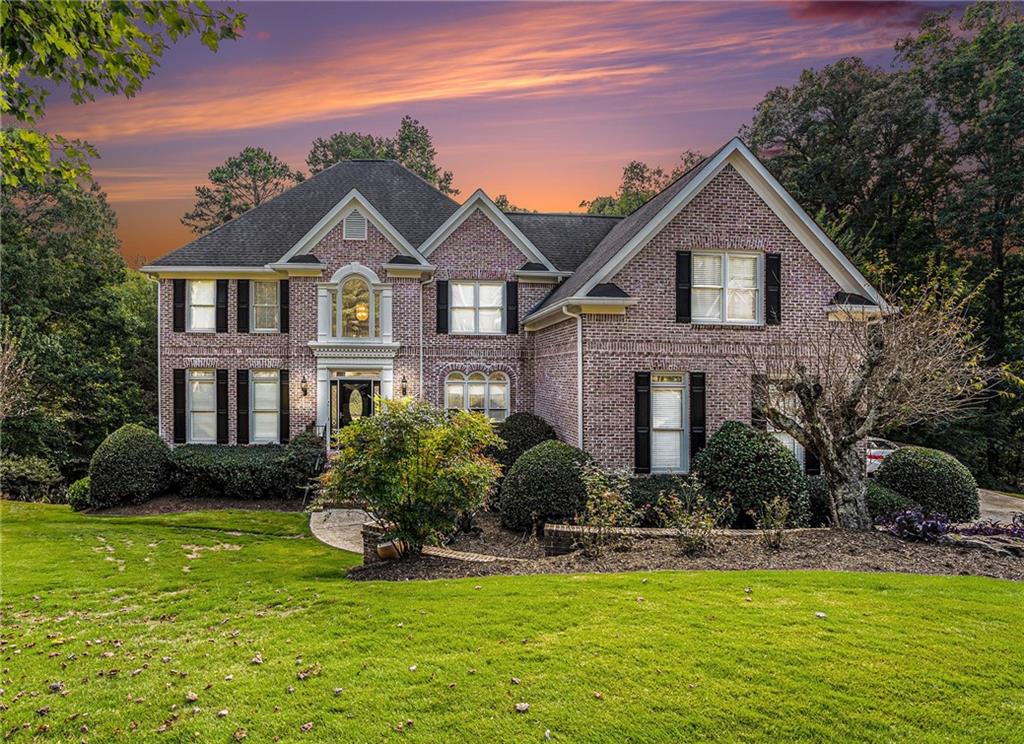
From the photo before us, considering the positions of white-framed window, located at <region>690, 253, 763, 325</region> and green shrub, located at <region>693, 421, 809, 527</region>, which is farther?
white-framed window, located at <region>690, 253, 763, 325</region>

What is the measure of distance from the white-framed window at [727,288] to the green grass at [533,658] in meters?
7.77

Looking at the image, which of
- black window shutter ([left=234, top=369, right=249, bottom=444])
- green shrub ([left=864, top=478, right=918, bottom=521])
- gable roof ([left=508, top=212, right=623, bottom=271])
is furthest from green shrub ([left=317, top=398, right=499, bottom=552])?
gable roof ([left=508, top=212, right=623, bottom=271])

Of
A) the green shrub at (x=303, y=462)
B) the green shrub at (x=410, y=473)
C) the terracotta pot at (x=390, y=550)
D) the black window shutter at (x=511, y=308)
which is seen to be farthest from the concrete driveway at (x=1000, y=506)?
the green shrub at (x=303, y=462)

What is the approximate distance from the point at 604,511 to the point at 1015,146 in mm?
26805

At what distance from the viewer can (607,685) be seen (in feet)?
15.2

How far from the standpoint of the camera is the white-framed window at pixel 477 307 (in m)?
18.1

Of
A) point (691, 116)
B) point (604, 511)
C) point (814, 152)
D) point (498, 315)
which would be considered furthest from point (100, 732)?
point (814, 152)

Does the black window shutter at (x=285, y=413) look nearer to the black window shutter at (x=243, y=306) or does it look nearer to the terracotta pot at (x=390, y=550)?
the black window shutter at (x=243, y=306)

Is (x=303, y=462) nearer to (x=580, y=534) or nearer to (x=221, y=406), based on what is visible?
(x=221, y=406)

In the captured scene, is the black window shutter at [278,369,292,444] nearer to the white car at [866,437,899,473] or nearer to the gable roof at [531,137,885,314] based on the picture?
the gable roof at [531,137,885,314]

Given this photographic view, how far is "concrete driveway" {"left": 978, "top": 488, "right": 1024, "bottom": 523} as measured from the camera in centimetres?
1440

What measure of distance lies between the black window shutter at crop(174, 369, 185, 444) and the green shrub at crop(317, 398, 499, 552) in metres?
11.7

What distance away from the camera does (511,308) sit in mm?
18094

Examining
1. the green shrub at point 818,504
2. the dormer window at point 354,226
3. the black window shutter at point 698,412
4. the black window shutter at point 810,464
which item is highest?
the dormer window at point 354,226
